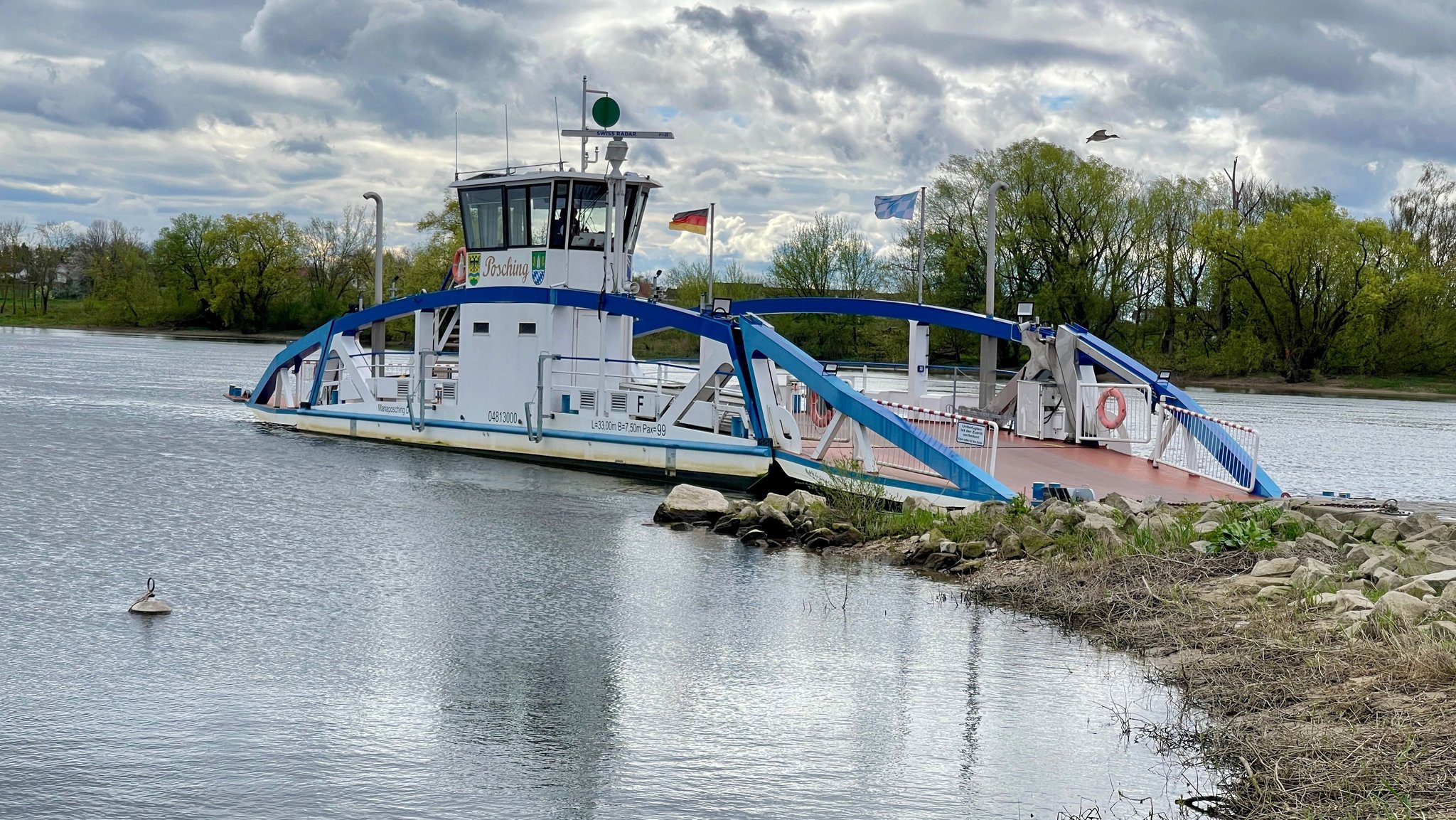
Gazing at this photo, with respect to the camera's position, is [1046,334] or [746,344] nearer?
[746,344]

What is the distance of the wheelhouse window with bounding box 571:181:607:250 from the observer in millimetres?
27156

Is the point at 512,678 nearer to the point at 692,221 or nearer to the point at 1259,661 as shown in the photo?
the point at 1259,661

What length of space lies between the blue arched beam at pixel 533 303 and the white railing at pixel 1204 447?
6.63 metres

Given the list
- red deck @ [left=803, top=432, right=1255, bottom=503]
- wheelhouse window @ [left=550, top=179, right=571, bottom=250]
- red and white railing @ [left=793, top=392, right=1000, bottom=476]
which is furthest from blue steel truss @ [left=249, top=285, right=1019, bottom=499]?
wheelhouse window @ [left=550, top=179, right=571, bottom=250]

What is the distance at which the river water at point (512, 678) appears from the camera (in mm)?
8789

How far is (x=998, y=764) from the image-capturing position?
371 inches

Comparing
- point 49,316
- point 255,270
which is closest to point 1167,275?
point 255,270

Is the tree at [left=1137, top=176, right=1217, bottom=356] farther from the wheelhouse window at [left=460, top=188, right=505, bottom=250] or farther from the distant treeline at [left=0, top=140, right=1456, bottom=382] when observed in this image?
the wheelhouse window at [left=460, top=188, right=505, bottom=250]

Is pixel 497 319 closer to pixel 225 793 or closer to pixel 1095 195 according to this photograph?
pixel 225 793

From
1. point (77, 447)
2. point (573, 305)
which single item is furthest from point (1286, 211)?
point (77, 447)

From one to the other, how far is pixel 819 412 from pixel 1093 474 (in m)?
6.67

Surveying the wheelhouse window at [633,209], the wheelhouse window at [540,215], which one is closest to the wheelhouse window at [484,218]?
the wheelhouse window at [540,215]

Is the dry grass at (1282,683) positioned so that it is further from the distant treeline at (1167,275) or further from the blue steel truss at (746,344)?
the distant treeline at (1167,275)

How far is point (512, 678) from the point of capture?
37.4ft
